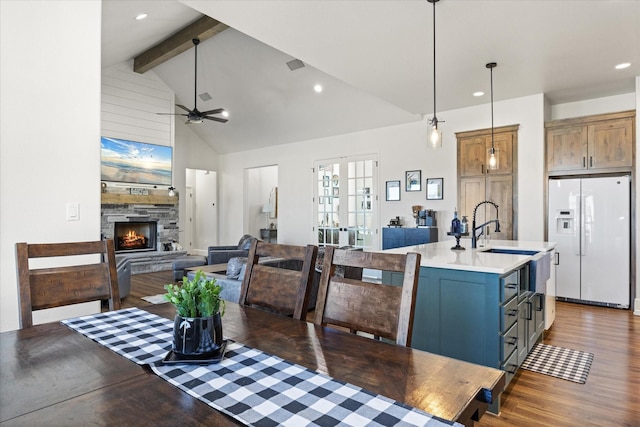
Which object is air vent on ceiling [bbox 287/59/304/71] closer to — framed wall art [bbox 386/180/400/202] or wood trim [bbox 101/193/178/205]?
framed wall art [bbox 386/180/400/202]

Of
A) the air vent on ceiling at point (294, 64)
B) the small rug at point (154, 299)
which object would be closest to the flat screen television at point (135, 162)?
the small rug at point (154, 299)

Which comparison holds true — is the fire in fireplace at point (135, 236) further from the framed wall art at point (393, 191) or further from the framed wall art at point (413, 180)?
the framed wall art at point (413, 180)

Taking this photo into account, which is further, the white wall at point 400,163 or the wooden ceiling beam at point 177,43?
the wooden ceiling beam at point 177,43

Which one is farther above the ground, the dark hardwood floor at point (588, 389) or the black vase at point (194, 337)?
the black vase at point (194, 337)

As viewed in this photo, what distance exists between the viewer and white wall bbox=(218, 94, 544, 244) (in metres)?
5.39

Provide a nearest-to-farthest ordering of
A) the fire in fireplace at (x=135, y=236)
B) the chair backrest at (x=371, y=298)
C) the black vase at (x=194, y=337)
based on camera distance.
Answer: the black vase at (x=194, y=337) < the chair backrest at (x=371, y=298) < the fire in fireplace at (x=135, y=236)

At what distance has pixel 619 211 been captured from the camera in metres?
4.75

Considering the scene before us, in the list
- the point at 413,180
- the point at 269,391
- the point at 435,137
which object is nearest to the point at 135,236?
the point at 413,180

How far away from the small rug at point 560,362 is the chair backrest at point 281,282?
7.78 ft

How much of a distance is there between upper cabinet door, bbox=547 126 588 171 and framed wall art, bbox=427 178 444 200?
5.16 feet

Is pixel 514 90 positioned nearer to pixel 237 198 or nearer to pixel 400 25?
pixel 400 25

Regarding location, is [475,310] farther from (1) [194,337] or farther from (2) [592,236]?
(2) [592,236]

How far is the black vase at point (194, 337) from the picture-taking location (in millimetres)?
1038

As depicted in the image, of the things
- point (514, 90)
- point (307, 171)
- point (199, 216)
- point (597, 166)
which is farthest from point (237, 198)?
point (597, 166)
